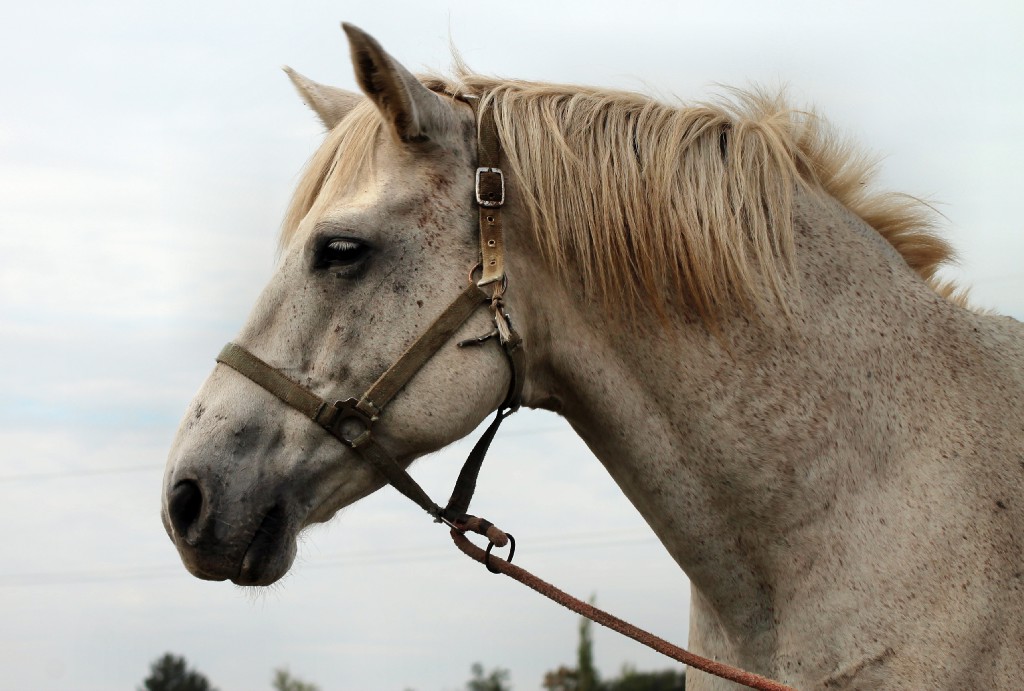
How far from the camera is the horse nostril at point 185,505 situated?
2.72 meters

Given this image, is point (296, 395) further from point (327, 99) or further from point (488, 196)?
point (327, 99)

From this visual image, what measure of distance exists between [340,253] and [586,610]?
133 cm

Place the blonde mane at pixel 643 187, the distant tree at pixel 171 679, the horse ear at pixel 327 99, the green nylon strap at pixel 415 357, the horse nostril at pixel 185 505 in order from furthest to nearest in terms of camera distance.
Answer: the distant tree at pixel 171 679 → the horse ear at pixel 327 99 → the blonde mane at pixel 643 187 → the green nylon strap at pixel 415 357 → the horse nostril at pixel 185 505

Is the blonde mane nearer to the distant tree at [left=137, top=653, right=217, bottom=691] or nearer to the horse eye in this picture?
A: the horse eye

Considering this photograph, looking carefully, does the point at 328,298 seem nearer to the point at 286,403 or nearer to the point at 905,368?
the point at 286,403

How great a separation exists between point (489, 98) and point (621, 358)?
0.95 meters

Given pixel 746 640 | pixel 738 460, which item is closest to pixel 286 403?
pixel 738 460

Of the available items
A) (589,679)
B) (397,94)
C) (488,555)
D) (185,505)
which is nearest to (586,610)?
(488,555)

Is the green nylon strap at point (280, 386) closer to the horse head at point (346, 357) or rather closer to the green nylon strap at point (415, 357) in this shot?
the horse head at point (346, 357)

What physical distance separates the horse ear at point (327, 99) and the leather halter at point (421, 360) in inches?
34.9

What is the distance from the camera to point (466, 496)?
10.3 feet

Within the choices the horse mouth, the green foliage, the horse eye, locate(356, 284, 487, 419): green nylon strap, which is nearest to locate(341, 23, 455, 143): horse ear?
the horse eye

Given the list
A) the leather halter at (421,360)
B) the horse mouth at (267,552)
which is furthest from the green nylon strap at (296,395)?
the horse mouth at (267,552)

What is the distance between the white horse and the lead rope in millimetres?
189
